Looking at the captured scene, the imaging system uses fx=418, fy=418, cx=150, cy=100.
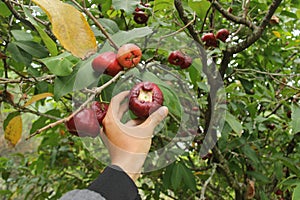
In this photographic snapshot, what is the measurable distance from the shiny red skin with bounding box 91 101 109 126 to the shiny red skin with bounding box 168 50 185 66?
0.97 feet

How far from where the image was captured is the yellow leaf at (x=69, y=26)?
0.60 metres

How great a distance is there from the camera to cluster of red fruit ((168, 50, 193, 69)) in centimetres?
100

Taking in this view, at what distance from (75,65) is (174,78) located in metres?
0.25

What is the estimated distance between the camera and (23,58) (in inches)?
42.8

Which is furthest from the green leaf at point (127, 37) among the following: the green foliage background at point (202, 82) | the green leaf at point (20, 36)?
the green leaf at point (20, 36)

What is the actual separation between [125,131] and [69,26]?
0.67 ft

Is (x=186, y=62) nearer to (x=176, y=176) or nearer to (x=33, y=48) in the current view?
(x=33, y=48)

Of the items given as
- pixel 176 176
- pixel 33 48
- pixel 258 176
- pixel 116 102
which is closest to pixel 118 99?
pixel 116 102

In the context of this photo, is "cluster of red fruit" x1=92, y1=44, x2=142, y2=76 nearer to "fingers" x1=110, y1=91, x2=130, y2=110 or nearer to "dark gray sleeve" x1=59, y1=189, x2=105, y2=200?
"fingers" x1=110, y1=91, x2=130, y2=110

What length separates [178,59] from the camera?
1.01m

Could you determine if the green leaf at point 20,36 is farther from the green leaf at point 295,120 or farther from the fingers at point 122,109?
the green leaf at point 295,120

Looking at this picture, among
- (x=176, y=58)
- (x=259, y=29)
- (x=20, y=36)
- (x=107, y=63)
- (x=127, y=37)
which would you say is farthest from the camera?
(x=259, y=29)

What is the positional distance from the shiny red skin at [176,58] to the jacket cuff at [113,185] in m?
0.34

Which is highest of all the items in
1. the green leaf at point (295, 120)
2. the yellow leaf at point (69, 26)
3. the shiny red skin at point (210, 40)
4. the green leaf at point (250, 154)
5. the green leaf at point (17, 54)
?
the yellow leaf at point (69, 26)
